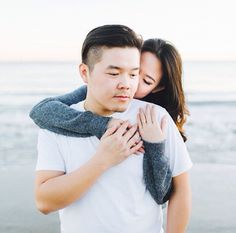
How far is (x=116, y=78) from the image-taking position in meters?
2.02

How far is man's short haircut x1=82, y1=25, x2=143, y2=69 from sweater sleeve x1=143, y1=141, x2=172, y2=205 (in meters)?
0.42

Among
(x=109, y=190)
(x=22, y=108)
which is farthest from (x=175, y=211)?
(x=22, y=108)

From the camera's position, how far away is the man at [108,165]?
1972mm

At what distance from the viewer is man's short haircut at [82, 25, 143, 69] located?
6.60ft

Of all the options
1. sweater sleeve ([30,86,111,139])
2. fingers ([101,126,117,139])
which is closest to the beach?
sweater sleeve ([30,86,111,139])

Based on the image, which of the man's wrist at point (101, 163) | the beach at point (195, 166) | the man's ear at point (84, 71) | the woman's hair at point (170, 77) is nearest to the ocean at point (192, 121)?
A: the beach at point (195, 166)

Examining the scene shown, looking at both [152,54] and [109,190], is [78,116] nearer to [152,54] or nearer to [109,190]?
[109,190]

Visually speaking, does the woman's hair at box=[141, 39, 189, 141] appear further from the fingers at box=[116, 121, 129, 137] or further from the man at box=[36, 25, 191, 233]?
the fingers at box=[116, 121, 129, 137]

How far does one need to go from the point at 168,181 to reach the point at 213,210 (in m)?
2.99

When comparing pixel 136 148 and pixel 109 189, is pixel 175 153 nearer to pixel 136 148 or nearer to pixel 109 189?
pixel 136 148

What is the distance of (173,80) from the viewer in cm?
257

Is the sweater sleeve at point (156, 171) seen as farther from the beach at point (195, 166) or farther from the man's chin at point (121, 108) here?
the beach at point (195, 166)

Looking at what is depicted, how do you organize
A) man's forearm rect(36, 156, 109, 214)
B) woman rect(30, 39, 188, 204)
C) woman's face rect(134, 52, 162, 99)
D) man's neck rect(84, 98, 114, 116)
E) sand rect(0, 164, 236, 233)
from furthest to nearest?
1. sand rect(0, 164, 236, 233)
2. woman's face rect(134, 52, 162, 99)
3. man's neck rect(84, 98, 114, 116)
4. woman rect(30, 39, 188, 204)
5. man's forearm rect(36, 156, 109, 214)

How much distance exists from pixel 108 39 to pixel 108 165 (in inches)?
20.4
